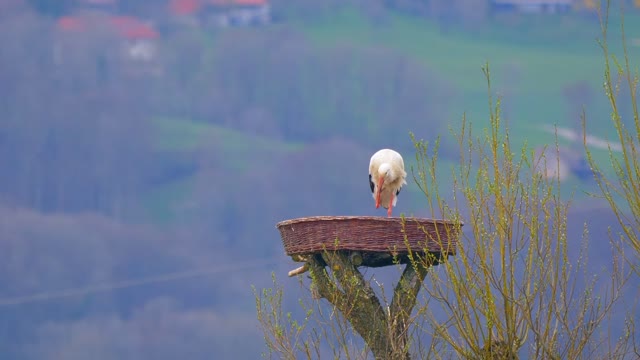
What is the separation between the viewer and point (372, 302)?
529 centimetres

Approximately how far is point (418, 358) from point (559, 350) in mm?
876

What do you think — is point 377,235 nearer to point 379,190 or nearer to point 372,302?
point 372,302

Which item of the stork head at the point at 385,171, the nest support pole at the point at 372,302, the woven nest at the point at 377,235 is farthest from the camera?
the stork head at the point at 385,171

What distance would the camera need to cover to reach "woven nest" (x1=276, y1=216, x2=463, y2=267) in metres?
4.63

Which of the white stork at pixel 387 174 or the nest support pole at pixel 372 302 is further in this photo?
the white stork at pixel 387 174

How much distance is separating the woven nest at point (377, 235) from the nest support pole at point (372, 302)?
0.25 m

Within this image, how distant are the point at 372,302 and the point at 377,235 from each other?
767mm

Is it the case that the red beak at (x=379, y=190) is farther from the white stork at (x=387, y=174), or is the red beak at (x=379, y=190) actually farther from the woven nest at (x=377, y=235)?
the woven nest at (x=377, y=235)

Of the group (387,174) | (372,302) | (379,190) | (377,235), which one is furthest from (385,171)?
(377,235)

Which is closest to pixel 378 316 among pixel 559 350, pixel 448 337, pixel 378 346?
pixel 378 346

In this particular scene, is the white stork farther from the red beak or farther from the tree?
the tree

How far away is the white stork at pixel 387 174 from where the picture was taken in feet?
23.4

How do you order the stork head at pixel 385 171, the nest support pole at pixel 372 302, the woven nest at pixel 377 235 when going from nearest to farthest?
the woven nest at pixel 377 235 → the nest support pole at pixel 372 302 → the stork head at pixel 385 171

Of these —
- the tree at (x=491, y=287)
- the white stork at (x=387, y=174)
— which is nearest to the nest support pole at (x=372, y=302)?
the tree at (x=491, y=287)
